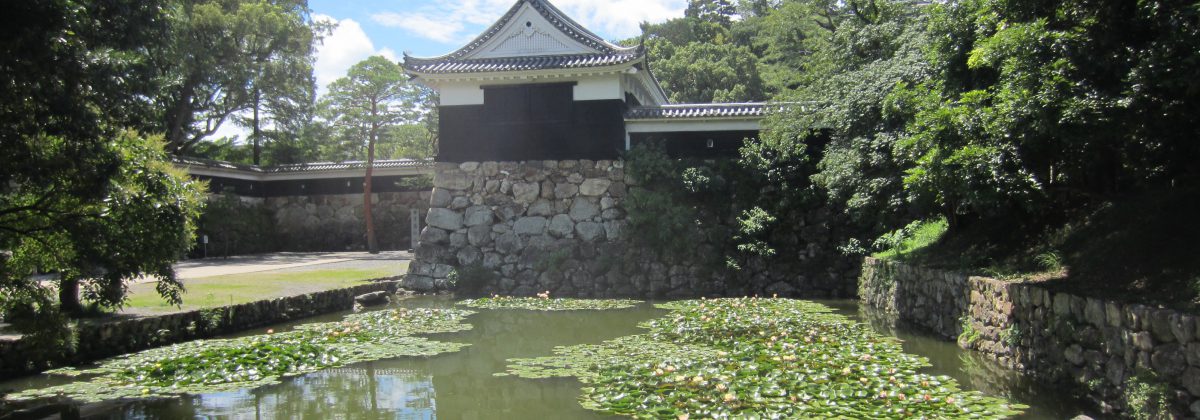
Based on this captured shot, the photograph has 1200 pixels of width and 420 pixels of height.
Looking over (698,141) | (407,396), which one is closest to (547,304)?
(698,141)

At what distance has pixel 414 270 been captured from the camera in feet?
54.7

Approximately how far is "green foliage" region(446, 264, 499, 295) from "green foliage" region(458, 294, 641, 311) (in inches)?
53.5

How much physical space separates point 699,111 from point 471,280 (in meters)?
6.36

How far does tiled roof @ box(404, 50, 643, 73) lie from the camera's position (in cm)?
1622

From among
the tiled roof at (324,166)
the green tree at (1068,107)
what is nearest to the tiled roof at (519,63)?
the tiled roof at (324,166)

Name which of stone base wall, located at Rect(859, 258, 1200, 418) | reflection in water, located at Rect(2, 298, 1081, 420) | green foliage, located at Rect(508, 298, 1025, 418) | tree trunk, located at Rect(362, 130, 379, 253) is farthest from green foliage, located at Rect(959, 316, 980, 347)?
tree trunk, located at Rect(362, 130, 379, 253)

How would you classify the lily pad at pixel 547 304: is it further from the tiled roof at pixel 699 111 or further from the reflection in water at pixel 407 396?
the tiled roof at pixel 699 111

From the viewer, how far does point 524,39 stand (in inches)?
682

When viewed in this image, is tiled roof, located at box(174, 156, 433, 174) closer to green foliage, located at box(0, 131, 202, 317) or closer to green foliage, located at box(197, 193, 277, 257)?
green foliage, located at box(197, 193, 277, 257)

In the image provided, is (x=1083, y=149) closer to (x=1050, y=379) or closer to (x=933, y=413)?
(x=1050, y=379)

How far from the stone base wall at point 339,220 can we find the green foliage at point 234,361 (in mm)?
16011

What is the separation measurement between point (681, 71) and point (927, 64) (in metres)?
18.2

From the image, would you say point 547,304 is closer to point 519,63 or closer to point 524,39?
point 519,63

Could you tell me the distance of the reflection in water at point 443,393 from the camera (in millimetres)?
6309
